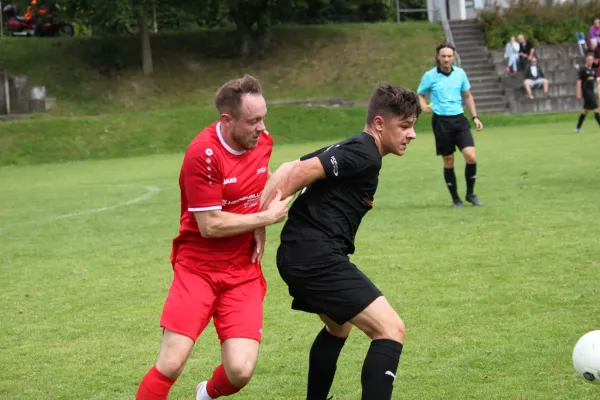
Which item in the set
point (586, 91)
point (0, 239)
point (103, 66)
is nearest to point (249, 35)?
point (103, 66)

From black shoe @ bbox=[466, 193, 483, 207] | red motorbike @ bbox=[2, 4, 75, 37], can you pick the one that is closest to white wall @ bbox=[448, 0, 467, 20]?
red motorbike @ bbox=[2, 4, 75, 37]

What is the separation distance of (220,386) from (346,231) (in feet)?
3.56

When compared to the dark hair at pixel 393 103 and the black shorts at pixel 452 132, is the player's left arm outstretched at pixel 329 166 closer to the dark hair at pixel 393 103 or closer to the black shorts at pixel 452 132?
the dark hair at pixel 393 103

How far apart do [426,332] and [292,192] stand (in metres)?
2.51

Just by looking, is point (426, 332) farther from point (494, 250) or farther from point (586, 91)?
point (586, 91)

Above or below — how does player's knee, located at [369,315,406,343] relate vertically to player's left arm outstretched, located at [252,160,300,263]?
below

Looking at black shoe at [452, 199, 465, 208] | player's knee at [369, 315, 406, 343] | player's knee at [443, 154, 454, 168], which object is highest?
player's knee at [443, 154, 454, 168]

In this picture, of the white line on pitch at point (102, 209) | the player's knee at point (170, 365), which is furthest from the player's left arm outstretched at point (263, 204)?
the white line on pitch at point (102, 209)

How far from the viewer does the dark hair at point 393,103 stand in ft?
17.4

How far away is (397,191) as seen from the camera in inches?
664

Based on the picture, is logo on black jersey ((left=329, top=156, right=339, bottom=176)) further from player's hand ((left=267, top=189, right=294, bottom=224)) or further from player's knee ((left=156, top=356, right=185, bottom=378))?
A: player's knee ((left=156, top=356, right=185, bottom=378))

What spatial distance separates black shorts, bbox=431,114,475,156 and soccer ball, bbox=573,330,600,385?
28.0ft

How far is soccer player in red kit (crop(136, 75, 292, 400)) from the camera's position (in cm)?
521

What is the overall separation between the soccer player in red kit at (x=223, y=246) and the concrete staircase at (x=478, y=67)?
3143 cm
